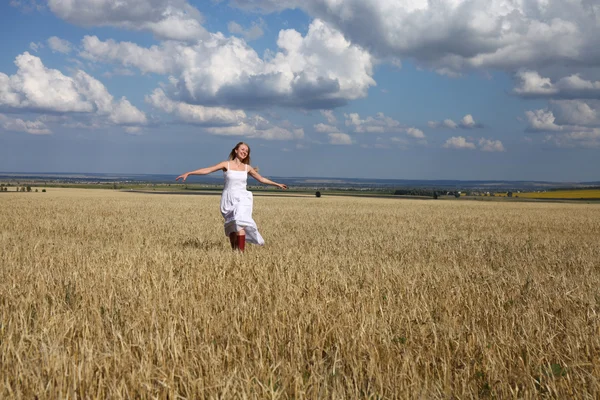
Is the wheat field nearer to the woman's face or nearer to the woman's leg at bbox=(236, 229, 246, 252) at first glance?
the woman's leg at bbox=(236, 229, 246, 252)

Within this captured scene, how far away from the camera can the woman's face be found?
11.1 m

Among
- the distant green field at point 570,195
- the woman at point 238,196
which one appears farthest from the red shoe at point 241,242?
the distant green field at point 570,195

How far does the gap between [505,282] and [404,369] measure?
4.24 metres

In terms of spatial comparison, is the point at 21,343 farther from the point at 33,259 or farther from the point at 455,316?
the point at 33,259

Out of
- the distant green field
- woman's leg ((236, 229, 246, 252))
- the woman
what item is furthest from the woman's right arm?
the distant green field

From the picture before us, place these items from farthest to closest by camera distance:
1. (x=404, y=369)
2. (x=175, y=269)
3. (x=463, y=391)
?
1. (x=175, y=269)
2. (x=404, y=369)
3. (x=463, y=391)

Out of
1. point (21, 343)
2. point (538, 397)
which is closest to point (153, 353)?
point (21, 343)

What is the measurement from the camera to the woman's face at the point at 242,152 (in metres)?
11.1

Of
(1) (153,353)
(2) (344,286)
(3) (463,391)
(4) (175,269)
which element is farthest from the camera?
(4) (175,269)

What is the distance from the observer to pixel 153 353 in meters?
4.28

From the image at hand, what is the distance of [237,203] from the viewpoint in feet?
36.2

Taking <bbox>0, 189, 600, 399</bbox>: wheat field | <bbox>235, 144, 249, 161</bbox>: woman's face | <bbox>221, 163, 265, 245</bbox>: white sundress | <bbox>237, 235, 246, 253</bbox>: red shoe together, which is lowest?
<bbox>0, 189, 600, 399</bbox>: wheat field

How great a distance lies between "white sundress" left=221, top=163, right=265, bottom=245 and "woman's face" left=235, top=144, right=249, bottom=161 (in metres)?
0.28

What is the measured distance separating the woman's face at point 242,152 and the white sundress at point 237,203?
0.91ft
